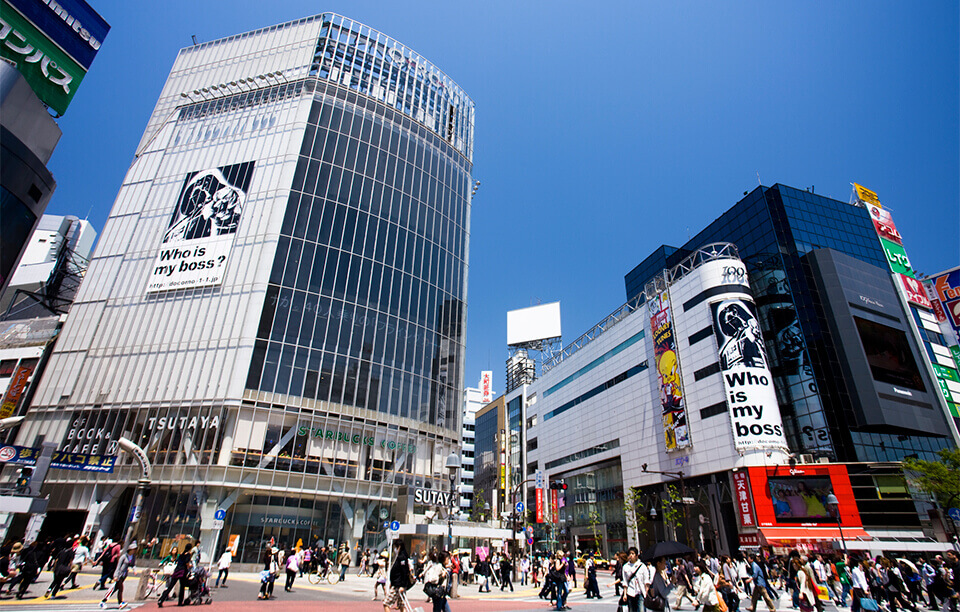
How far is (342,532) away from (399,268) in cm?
2251

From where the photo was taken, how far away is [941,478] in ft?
120

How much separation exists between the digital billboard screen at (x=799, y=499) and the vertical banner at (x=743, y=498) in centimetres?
165

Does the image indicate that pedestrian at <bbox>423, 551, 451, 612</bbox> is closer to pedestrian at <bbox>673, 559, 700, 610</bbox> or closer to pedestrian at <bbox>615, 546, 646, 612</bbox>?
pedestrian at <bbox>615, 546, 646, 612</bbox>

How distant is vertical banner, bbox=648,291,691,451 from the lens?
148ft

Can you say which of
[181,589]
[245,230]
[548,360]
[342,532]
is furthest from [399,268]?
[548,360]

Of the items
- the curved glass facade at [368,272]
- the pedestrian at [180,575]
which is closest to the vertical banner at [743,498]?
the curved glass facade at [368,272]

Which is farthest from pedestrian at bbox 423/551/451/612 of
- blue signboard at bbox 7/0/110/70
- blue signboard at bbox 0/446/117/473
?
blue signboard at bbox 0/446/117/473

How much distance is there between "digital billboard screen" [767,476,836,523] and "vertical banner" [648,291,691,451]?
775 centimetres

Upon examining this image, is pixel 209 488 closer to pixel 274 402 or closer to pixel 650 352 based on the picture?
pixel 274 402

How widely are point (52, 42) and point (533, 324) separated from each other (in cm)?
7678

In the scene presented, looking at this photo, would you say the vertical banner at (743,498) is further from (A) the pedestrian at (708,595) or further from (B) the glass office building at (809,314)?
(A) the pedestrian at (708,595)

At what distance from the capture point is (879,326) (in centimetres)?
4850

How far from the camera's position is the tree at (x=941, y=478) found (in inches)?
1432

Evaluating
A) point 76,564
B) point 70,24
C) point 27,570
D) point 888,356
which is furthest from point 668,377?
point 70,24
